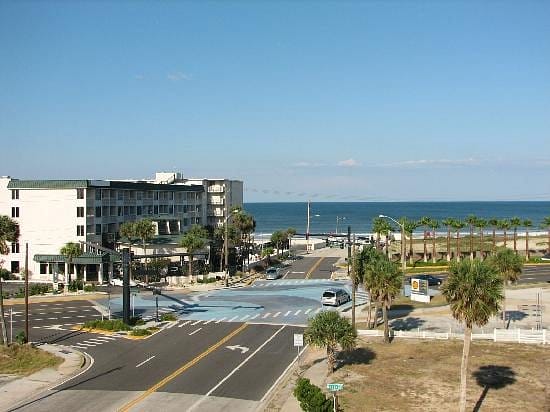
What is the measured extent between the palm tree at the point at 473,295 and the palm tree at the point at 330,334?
30.9ft

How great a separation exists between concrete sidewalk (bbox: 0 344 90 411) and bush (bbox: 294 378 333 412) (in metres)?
15.8

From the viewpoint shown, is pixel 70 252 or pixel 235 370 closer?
pixel 235 370

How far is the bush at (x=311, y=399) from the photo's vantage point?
27.8 meters

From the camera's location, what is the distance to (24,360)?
4244cm

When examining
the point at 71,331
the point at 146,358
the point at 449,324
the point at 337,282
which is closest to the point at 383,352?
the point at 449,324

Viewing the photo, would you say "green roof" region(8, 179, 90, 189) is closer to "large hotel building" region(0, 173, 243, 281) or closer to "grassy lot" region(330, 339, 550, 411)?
"large hotel building" region(0, 173, 243, 281)

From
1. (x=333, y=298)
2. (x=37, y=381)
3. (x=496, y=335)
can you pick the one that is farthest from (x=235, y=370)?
(x=333, y=298)

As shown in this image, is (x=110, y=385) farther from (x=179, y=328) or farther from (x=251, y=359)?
(x=179, y=328)

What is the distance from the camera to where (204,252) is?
93.5 m

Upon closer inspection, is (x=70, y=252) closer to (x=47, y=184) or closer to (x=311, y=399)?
(x=47, y=184)

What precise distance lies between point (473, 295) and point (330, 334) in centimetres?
1092

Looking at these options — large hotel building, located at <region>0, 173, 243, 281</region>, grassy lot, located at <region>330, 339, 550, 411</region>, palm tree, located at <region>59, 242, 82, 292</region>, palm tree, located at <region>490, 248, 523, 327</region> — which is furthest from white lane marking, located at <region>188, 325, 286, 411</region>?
large hotel building, located at <region>0, 173, 243, 281</region>

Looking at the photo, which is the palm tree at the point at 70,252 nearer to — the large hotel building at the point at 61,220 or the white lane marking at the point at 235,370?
the large hotel building at the point at 61,220

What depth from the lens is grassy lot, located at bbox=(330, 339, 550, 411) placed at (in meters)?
31.6
